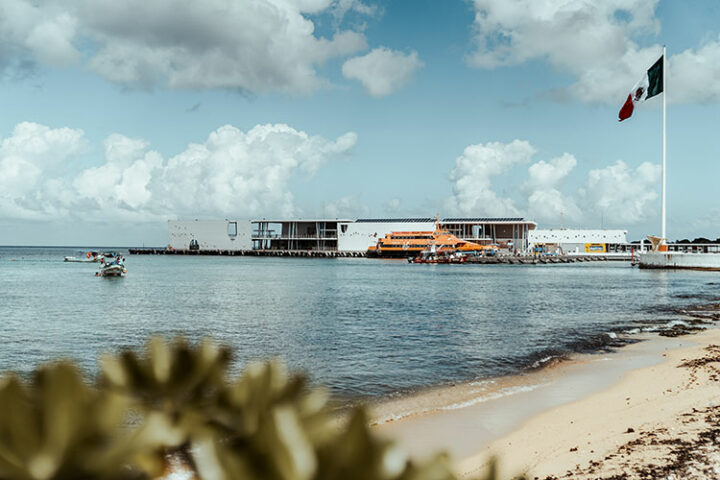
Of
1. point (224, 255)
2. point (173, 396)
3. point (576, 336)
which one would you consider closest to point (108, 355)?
point (173, 396)

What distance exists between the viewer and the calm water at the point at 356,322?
55.2ft

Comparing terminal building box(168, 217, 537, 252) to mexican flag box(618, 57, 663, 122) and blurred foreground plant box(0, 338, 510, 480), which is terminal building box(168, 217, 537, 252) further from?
blurred foreground plant box(0, 338, 510, 480)

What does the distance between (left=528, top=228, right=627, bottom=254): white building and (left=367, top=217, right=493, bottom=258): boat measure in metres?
18.8

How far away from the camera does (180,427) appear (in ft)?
2.24

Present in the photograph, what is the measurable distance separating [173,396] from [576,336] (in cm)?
2347

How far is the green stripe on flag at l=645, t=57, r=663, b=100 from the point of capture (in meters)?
52.5

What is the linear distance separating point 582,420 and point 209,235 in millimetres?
119128

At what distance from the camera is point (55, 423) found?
540 mm

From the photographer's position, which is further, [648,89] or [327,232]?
[327,232]

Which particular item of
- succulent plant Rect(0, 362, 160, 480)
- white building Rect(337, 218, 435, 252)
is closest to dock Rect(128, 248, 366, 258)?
white building Rect(337, 218, 435, 252)

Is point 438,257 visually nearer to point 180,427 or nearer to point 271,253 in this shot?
point 271,253

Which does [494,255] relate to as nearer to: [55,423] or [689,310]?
[689,310]

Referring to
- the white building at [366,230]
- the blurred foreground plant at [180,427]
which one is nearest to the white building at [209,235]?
the white building at [366,230]

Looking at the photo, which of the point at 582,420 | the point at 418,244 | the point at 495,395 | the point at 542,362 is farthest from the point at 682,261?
the point at 582,420
